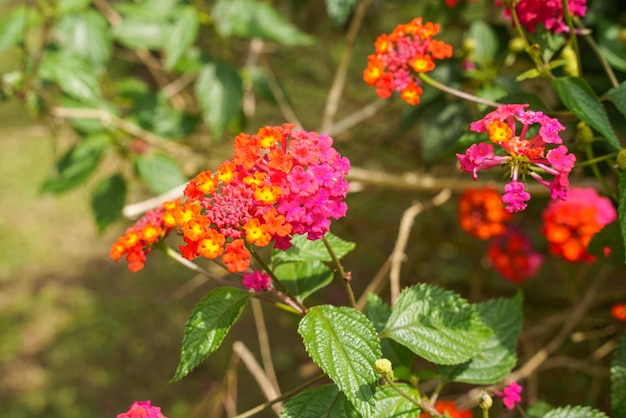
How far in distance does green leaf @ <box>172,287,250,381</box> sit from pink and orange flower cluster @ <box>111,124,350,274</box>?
7 centimetres

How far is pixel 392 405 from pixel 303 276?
252 millimetres

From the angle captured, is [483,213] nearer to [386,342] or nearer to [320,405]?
[386,342]

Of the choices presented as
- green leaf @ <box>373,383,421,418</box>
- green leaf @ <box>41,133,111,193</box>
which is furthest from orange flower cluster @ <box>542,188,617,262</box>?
green leaf @ <box>41,133,111,193</box>

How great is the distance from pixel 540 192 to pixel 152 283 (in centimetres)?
216

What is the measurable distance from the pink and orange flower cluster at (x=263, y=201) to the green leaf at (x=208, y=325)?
73 millimetres

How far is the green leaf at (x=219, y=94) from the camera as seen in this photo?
1.83 metres

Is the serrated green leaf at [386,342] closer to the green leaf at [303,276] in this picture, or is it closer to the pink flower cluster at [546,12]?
the green leaf at [303,276]

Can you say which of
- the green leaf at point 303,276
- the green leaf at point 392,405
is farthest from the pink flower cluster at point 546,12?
the green leaf at point 392,405

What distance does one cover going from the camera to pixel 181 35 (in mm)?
1776

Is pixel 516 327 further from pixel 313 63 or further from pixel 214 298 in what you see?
pixel 313 63

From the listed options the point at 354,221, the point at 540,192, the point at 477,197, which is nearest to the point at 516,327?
the point at 540,192

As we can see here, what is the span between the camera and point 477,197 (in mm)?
1760

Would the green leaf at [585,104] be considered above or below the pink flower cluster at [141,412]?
above

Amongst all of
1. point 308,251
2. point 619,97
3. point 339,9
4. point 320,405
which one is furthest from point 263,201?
point 339,9
